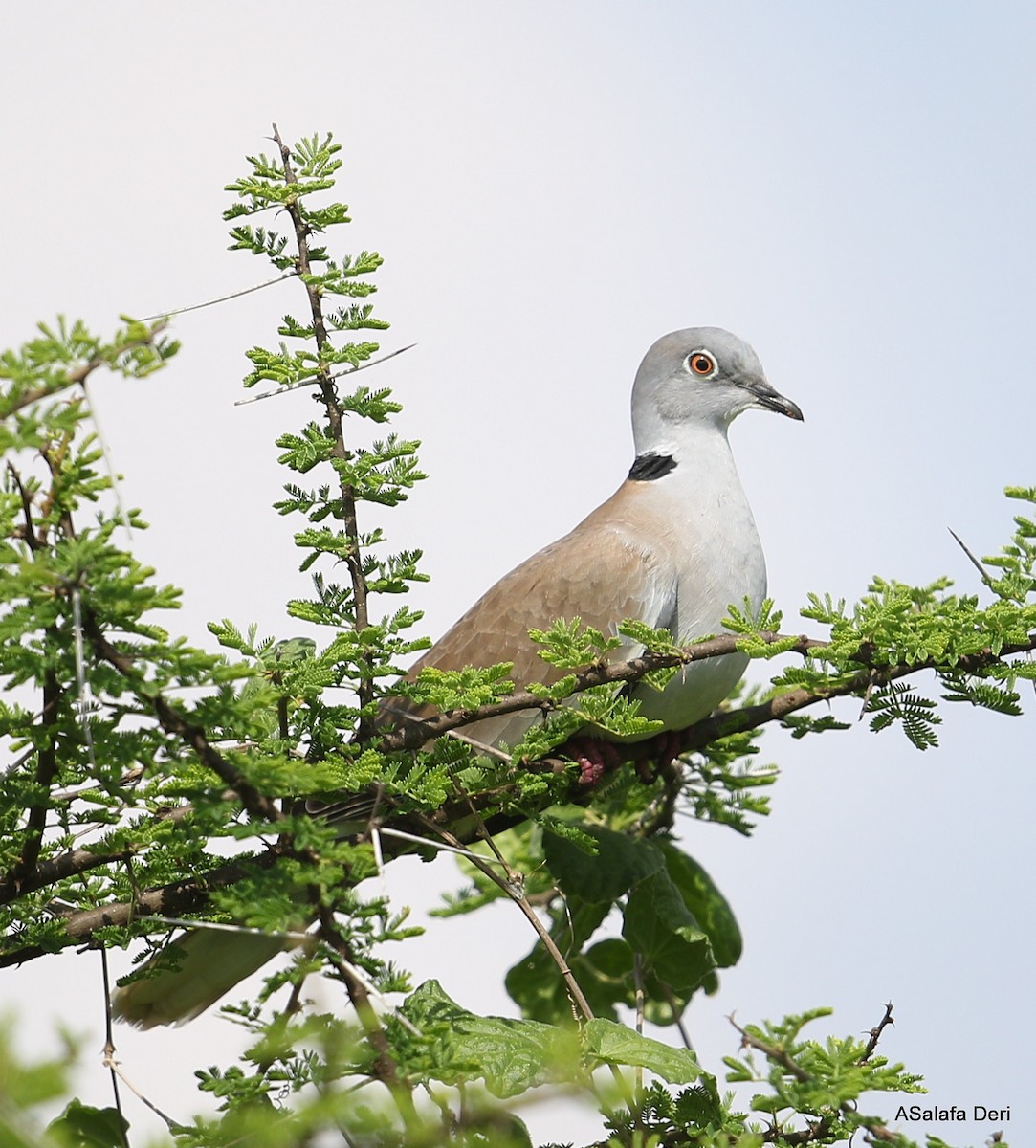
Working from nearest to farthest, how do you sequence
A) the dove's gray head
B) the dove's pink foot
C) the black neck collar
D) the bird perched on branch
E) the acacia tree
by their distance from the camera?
the acacia tree, the bird perched on branch, the dove's pink foot, the black neck collar, the dove's gray head

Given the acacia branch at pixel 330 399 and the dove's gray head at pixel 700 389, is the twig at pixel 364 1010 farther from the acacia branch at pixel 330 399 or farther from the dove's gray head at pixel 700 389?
the dove's gray head at pixel 700 389

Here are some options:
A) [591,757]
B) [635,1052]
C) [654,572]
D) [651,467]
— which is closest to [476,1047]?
[635,1052]

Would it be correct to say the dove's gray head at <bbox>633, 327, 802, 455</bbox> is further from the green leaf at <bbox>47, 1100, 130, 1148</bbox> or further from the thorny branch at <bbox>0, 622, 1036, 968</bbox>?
the green leaf at <bbox>47, 1100, 130, 1148</bbox>

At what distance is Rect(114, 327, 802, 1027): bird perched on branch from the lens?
136 inches

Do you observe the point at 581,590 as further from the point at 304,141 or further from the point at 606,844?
the point at 304,141

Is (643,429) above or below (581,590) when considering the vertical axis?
above

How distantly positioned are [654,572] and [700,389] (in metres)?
1.01

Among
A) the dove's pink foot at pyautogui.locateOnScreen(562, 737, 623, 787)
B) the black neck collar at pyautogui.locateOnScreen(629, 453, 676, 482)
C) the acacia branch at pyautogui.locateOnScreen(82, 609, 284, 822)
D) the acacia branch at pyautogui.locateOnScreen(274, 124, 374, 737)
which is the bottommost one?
the acacia branch at pyautogui.locateOnScreen(82, 609, 284, 822)

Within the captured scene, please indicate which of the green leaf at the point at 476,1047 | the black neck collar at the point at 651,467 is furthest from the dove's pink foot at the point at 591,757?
the black neck collar at the point at 651,467

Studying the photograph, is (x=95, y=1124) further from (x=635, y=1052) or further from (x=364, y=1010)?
(x=635, y=1052)

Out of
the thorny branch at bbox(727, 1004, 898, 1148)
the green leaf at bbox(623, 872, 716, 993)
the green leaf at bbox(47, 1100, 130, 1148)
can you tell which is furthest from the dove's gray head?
the green leaf at bbox(47, 1100, 130, 1148)

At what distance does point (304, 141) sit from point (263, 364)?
0.52m

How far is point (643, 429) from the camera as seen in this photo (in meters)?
4.99

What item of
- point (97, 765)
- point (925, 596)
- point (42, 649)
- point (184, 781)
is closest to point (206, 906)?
point (184, 781)
